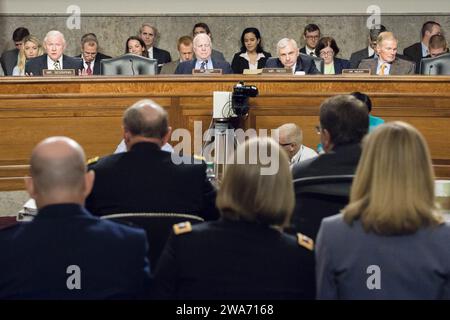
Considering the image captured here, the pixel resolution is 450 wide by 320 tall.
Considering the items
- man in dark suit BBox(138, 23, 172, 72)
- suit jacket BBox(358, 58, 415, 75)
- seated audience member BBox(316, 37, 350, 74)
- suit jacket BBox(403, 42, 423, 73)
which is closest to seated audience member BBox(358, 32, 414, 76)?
suit jacket BBox(358, 58, 415, 75)

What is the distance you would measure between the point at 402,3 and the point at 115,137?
543cm

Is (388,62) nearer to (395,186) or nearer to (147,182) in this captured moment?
(147,182)

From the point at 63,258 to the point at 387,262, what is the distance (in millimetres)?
1007

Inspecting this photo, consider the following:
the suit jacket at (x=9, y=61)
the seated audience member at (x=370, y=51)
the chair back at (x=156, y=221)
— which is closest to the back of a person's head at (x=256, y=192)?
the chair back at (x=156, y=221)

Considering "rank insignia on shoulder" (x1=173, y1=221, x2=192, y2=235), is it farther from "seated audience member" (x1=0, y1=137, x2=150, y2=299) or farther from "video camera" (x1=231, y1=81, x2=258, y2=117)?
"video camera" (x1=231, y1=81, x2=258, y2=117)

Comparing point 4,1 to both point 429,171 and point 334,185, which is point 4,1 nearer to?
point 334,185

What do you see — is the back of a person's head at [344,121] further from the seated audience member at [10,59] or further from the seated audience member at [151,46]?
the seated audience member at [10,59]

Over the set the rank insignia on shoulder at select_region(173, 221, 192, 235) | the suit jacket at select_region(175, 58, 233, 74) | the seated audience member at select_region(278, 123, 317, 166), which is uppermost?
the suit jacket at select_region(175, 58, 233, 74)

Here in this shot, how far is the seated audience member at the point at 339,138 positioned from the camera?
12.1 ft

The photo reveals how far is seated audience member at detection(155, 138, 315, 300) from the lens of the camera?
9.14 ft

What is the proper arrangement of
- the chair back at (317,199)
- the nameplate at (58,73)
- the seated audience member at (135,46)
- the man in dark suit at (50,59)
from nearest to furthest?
the chair back at (317,199) → the nameplate at (58,73) → the man in dark suit at (50,59) → the seated audience member at (135,46)

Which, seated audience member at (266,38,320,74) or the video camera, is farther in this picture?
seated audience member at (266,38,320,74)

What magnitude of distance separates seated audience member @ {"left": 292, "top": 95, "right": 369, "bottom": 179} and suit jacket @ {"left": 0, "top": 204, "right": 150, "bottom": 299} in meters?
1.16
